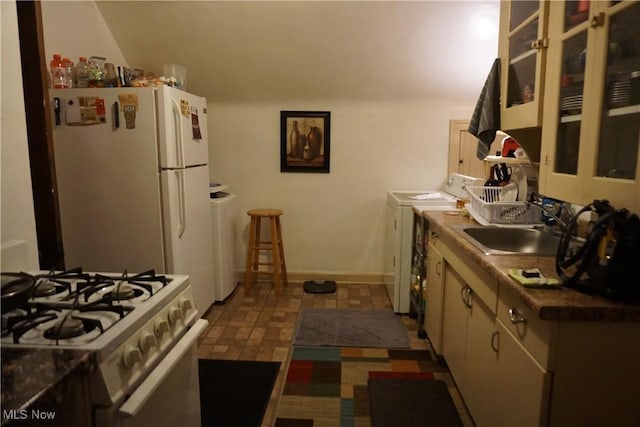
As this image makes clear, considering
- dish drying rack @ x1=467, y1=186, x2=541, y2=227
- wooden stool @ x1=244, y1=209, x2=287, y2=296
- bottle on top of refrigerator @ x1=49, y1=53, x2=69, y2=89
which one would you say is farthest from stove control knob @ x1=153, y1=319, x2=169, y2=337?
wooden stool @ x1=244, y1=209, x2=287, y2=296

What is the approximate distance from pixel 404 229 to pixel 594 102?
6.06ft

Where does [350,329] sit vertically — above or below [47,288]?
below

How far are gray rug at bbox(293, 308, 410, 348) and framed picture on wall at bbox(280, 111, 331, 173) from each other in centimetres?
139

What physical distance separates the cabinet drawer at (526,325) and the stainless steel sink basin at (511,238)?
0.56m

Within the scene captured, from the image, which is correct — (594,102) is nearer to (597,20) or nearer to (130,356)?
(597,20)

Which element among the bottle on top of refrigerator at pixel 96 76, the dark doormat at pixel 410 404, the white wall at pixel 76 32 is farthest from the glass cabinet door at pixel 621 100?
the white wall at pixel 76 32

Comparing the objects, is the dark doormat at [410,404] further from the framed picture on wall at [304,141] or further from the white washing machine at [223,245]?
the framed picture on wall at [304,141]

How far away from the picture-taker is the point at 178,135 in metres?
2.66

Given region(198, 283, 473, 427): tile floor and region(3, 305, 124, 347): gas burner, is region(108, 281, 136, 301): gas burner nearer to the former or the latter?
region(3, 305, 124, 347): gas burner

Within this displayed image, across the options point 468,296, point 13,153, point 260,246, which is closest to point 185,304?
point 13,153

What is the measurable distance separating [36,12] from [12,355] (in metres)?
1.83

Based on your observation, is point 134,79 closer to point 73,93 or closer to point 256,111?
point 73,93

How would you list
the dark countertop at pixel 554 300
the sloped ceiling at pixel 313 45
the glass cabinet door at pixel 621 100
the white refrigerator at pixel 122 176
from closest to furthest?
the dark countertop at pixel 554 300, the glass cabinet door at pixel 621 100, the white refrigerator at pixel 122 176, the sloped ceiling at pixel 313 45

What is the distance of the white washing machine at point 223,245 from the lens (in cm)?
337
